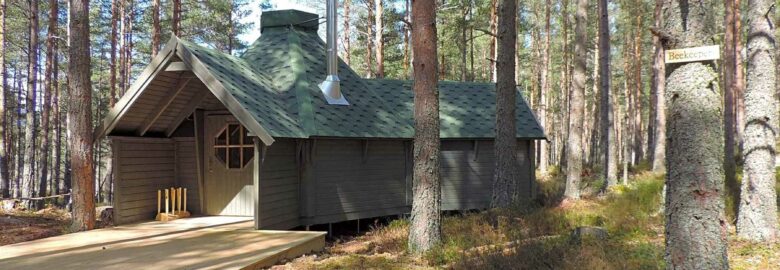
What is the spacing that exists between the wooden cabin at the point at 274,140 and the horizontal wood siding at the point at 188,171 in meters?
0.02

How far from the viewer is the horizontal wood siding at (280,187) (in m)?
8.91

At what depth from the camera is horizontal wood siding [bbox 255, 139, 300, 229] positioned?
8906 millimetres

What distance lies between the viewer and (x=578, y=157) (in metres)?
11.9

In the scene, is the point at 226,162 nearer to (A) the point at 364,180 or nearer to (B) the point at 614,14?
(A) the point at 364,180

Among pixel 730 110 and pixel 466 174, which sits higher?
pixel 730 110

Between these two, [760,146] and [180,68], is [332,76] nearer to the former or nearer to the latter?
[180,68]

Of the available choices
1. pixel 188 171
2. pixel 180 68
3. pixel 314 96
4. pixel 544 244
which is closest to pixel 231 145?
pixel 188 171

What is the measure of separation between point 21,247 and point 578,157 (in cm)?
1153

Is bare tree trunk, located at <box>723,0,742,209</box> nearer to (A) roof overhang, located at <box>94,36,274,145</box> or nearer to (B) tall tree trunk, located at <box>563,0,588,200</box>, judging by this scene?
(B) tall tree trunk, located at <box>563,0,588,200</box>

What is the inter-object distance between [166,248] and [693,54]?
7.18 m

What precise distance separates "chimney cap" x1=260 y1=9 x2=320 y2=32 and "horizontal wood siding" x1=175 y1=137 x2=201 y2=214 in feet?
12.5

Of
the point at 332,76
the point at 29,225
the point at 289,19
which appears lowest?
the point at 29,225

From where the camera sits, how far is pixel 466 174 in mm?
13195

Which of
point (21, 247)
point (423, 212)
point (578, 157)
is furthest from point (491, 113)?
point (21, 247)
